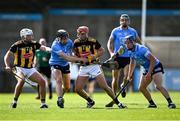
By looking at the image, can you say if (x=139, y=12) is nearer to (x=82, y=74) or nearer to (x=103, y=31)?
(x=103, y=31)

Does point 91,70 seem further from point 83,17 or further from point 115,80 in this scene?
point 83,17

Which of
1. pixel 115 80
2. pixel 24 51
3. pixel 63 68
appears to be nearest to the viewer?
pixel 24 51

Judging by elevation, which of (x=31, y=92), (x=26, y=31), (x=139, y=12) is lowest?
(x=31, y=92)

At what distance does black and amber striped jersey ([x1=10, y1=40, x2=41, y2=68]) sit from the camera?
71.1 feet

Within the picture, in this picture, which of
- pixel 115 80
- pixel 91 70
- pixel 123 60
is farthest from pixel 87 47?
pixel 123 60

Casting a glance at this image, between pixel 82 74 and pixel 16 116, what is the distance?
11.7 feet

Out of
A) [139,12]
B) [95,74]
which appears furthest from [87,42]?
[139,12]

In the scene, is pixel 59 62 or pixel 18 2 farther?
pixel 18 2

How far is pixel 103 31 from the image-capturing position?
47.2 m

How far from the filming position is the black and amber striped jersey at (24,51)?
21.7 meters

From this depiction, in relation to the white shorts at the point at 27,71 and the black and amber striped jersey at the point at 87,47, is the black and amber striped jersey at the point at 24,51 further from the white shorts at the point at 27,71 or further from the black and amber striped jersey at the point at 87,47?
the black and amber striped jersey at the point at 87,47

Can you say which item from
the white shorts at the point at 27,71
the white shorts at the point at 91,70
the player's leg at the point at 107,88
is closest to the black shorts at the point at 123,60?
the white shorts at the point at 91,70

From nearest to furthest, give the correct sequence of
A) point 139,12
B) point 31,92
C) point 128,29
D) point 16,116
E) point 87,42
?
1. point 16,116
2. point 87,42
3. point 128,29
4. point 31,92
5. point 139,12

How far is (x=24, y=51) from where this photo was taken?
71.3 ft
